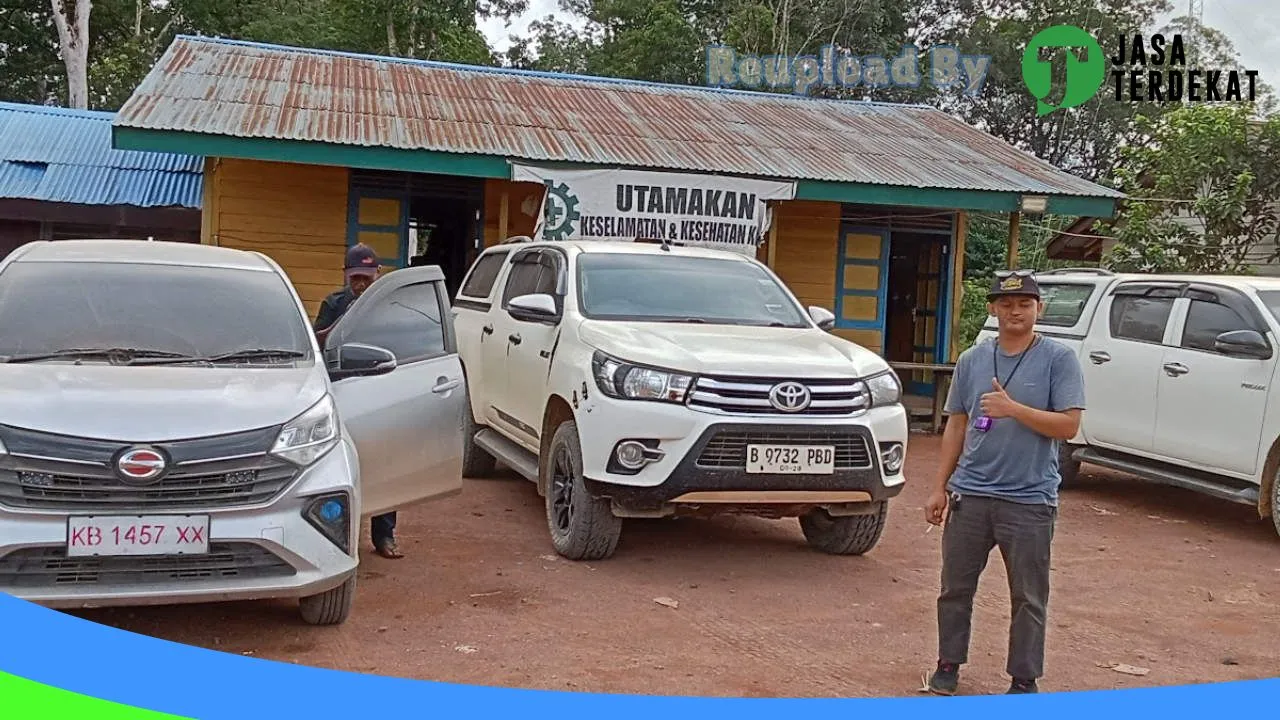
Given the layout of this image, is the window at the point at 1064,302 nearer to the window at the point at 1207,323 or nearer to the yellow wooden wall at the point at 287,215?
the window at the point at 1207,323

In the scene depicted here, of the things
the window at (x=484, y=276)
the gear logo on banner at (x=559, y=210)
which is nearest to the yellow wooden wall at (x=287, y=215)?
the gear logo on banner at (x=559, y=210)

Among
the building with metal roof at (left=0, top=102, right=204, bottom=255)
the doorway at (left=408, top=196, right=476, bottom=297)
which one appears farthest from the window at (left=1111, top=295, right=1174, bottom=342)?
the building with metal roof at (left=0, top=102, right=204, bottom=255)

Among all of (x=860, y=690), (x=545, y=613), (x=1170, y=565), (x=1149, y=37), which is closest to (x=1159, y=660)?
(x=860, y=690)

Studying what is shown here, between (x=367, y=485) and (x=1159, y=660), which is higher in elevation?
(x=367, y=485)

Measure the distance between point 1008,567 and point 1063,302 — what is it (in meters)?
6.19

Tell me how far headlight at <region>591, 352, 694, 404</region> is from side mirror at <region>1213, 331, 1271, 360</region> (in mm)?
4185

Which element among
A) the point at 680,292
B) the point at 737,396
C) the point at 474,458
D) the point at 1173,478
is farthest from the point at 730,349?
the point at 1173,478

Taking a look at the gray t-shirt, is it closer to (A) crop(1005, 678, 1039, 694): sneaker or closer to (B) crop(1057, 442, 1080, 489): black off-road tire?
(A) crop(1005, 678, 1039, 694): sneaker

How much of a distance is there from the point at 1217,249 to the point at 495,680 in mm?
16650

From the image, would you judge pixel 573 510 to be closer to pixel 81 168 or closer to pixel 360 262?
pixel 360 262

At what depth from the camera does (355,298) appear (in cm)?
695

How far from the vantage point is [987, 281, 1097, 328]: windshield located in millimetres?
9766

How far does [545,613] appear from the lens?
5.45m

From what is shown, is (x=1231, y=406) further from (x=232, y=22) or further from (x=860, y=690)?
(x=232, y=22)
